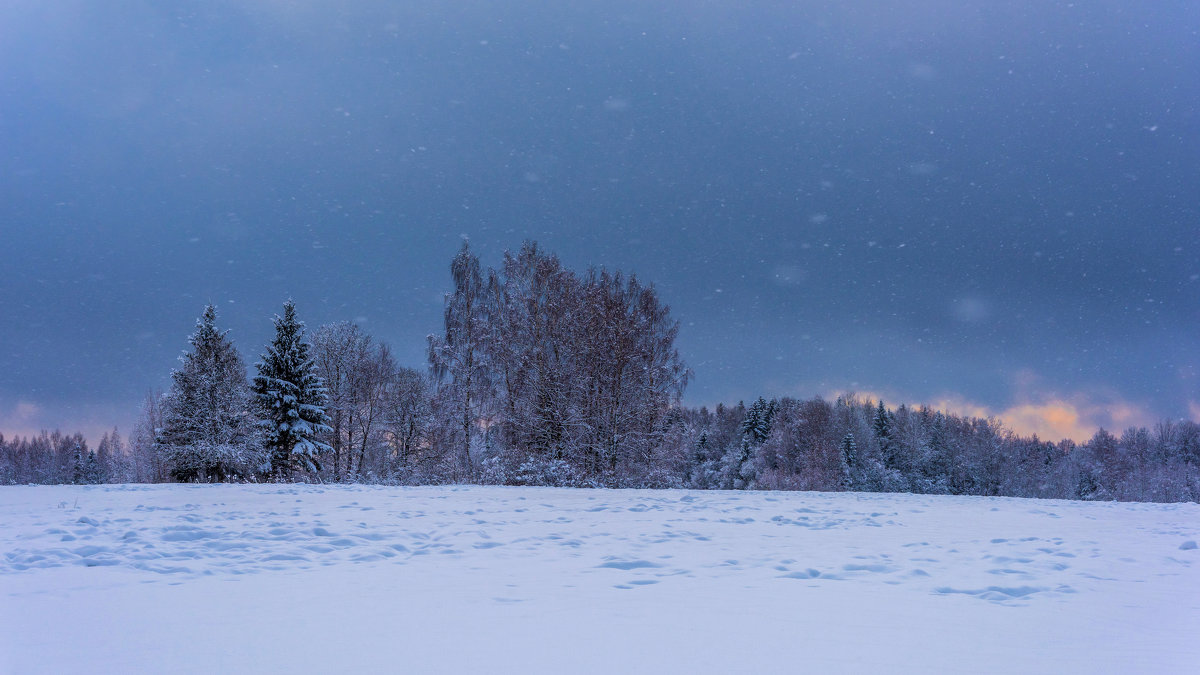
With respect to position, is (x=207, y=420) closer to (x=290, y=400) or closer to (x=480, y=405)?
(x=290, y=400)

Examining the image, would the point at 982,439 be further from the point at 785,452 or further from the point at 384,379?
the point at 384,379

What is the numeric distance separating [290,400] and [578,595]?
23006mm

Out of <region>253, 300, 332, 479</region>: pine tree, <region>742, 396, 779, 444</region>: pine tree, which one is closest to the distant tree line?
<region>253, 300, 332, 479</region>: pine tree

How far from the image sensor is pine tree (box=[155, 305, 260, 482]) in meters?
21.2

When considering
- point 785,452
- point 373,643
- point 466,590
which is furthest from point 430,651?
point 785,452

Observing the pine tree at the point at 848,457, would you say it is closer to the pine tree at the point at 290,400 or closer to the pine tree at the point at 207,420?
the pine tree at the point at 290,400

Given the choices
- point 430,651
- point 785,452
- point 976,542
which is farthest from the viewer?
point 785,452

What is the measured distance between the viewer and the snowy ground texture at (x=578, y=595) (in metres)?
2.31

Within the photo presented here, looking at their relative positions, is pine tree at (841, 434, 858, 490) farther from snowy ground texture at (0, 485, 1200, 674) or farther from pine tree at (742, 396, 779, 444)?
snowy ground texture at (0, 485, 1200, 674)

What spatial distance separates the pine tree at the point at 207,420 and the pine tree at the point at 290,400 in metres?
0.77

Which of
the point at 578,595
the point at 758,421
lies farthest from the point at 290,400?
the point at 758,421

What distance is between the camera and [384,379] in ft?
84.7

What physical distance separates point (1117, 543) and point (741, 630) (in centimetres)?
518

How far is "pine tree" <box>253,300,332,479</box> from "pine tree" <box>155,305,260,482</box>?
2.52 ft
